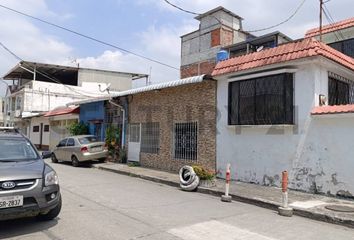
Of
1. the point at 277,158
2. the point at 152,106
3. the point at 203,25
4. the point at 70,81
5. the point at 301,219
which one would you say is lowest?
the point at 301,219

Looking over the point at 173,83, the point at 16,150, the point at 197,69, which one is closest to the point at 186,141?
the point at 173,83

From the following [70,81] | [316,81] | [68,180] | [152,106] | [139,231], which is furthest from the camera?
[70,81]

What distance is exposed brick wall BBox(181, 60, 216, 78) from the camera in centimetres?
3102

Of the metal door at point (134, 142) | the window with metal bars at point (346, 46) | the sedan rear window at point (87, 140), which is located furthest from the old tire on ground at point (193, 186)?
the window with metal bars at point (346, 46)

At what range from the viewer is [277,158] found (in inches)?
431

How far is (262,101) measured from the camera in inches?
446

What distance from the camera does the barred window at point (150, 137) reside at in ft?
54.0

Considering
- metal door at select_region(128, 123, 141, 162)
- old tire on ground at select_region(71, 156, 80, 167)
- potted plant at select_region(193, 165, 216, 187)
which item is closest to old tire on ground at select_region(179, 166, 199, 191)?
potted plant at select_region(193, 165, 216, 187)

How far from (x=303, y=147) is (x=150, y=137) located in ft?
27.3

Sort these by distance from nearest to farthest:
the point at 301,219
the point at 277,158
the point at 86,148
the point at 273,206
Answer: the point at 301,219, the point at 273,206, the point at 277,158, the point at 86,148

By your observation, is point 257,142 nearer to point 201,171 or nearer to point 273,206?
point 201,171

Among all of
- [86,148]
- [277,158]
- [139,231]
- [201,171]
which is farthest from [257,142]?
[86,148]

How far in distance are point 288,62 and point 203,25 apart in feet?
75.3

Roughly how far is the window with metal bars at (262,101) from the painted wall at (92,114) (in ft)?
35.1
